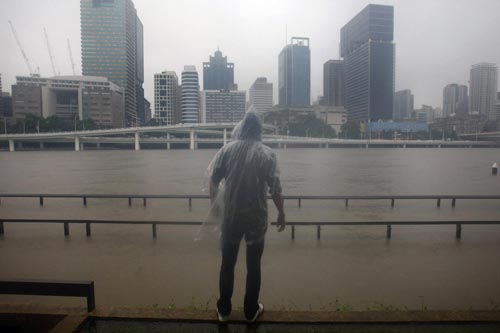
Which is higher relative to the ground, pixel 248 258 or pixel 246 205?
pixel 246 205

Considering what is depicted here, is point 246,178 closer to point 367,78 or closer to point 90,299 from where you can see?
point 90,299

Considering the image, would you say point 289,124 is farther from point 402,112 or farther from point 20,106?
point 20,106

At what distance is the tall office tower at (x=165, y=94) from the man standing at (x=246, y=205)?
15097 centimetres

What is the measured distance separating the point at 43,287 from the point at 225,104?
23.9 m

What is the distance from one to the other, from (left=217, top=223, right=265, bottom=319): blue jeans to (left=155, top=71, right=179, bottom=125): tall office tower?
15108cm

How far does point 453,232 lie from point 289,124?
395 feet

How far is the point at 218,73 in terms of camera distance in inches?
997

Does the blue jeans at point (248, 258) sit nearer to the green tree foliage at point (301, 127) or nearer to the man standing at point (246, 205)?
the man standing at point (246, 205)

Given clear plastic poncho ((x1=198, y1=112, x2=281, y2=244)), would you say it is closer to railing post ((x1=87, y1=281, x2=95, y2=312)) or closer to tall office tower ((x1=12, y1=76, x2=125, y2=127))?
railing post ((x1=87, y1=281, x2=95, y2=312))

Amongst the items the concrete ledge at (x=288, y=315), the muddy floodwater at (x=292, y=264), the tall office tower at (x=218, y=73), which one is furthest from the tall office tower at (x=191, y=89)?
the concrete ledge at (x=288, y=315)

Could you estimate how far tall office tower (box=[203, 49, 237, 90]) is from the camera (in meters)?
24.8

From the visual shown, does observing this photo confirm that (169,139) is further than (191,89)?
Yes

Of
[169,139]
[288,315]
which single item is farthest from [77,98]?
[288,315]

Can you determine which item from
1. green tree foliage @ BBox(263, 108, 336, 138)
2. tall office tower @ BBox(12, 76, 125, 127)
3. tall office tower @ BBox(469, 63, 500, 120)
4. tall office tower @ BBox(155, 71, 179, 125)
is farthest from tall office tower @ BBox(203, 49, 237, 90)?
tall office tower @ BBox(155, 71, 179, 125)
